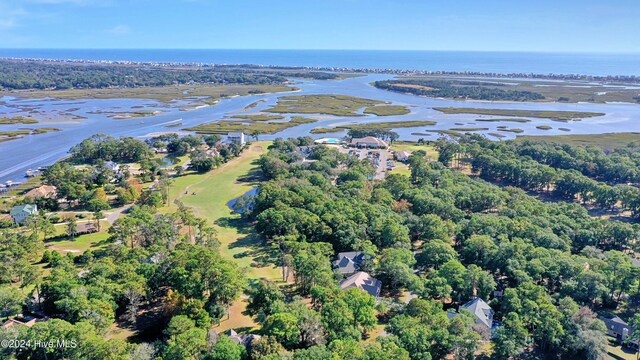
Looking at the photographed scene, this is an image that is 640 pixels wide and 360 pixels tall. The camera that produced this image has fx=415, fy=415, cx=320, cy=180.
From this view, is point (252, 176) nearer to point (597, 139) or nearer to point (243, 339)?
point (243, 339)

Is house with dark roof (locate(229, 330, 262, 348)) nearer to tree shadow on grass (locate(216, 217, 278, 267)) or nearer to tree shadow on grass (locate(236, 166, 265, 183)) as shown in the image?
tree shadow on grass (locate(216, 217, 278, 267))

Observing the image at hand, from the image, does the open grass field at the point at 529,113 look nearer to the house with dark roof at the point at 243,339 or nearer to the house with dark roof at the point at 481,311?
the house with dark roof at the point at 481,311

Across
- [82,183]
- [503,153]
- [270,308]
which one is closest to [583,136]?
[503,153]

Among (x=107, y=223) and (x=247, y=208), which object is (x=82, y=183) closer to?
(x=107, y=223)

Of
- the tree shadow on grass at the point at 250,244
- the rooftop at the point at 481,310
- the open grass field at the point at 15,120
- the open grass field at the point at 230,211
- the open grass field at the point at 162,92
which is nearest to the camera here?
the rooftop at the point at 481,310

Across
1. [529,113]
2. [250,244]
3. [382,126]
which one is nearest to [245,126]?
[382,126]

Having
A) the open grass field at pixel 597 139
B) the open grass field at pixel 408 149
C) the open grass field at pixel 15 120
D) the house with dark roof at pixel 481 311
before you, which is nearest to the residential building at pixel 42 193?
the open grass field at pixel 408 149
